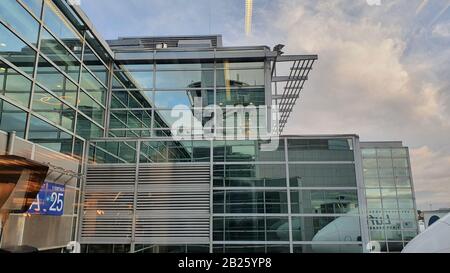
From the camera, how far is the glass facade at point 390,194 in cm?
110

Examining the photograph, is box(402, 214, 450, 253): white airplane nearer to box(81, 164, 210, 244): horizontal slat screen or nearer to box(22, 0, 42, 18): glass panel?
box(81, 164, 210, 244): horizontal slat screen

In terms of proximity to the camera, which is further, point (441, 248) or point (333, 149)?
point (333, 149)

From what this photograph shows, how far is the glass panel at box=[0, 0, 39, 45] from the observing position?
3.67 meters

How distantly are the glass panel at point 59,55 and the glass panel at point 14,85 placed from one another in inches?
26.4

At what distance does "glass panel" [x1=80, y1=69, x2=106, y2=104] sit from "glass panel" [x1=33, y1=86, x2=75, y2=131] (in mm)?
576

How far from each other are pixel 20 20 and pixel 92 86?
73.2 inches

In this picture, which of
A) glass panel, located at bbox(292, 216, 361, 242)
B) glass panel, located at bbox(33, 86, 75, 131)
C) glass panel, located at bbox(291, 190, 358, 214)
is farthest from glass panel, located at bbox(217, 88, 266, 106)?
glass panel, located at bbox(33, 86, 75, 131)

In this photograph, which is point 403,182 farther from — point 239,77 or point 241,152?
point 239,77

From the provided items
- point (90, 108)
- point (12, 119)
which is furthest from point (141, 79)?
point (12, 119)

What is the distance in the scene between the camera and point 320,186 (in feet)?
11.0
